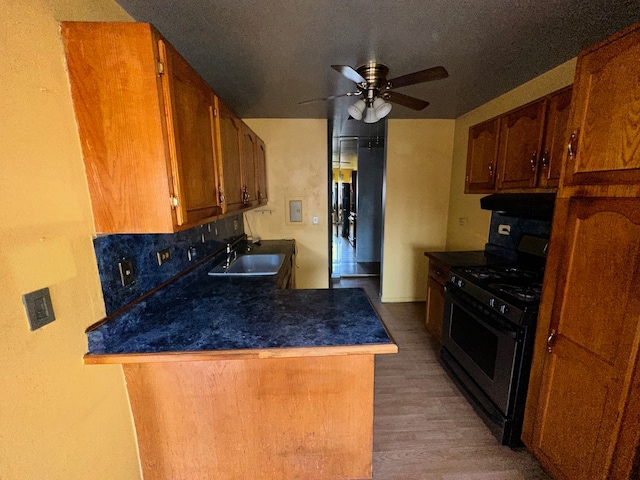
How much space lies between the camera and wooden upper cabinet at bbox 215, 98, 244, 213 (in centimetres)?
155

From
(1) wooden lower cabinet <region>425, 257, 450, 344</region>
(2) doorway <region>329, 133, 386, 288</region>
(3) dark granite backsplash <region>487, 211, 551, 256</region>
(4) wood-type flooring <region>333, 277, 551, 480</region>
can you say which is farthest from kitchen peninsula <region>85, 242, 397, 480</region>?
(2) doorway <region>329, 133, 386, 288</region>

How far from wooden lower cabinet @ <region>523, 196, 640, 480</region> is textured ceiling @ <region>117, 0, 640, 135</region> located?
3.39ft

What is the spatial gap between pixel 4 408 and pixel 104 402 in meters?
0.39

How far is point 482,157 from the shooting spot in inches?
93.2

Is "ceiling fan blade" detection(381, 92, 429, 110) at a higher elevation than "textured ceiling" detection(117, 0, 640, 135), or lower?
lower

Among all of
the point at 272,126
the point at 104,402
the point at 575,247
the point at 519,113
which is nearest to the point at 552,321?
Answer: the point at 575,247

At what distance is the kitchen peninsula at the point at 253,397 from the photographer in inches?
45.3

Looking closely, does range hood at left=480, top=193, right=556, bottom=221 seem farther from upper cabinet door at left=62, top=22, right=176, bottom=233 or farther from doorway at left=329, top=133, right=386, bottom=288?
doorway at left=329, top=133, right=386, bottom=288

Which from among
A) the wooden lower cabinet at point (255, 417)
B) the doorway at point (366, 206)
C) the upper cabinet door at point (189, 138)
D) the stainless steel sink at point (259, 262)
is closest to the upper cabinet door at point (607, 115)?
the wooden lower cabinet at point (255, 417)

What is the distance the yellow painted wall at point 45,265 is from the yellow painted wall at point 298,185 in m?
2.20

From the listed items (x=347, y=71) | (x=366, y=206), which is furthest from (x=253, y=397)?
(x=366, y=206)

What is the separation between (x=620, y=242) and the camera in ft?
3.30

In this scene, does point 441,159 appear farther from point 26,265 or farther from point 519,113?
point 26,265

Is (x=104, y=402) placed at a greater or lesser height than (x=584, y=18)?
lesser
